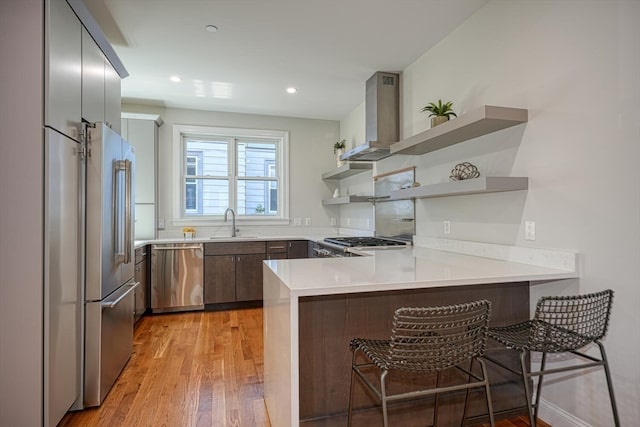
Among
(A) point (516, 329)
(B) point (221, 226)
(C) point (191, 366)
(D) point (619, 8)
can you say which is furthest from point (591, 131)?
(B) point (221, 226)

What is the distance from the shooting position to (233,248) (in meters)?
4.40

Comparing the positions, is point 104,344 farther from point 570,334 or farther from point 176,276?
point 570,334

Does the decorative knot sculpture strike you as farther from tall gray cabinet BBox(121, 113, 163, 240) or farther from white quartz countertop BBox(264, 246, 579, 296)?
tall gray cabinet BBox(121, 113, 163, 240)

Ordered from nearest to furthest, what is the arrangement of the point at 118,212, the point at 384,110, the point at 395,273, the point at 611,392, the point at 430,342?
the point at 430,342
the point at 611,392
the point at 395,273
the point at 118,212
the point at 384,110

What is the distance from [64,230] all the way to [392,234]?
282 cm

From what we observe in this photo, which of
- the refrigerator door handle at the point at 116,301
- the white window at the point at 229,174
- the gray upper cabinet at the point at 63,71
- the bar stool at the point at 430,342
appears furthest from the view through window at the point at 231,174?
the bar stool at the point at 430,342

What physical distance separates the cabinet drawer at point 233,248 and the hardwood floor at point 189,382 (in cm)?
89

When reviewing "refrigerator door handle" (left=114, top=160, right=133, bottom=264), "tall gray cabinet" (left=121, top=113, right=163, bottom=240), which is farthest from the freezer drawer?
"tall gray cabinet" (left=121, top=113, right=163, bottom=240)

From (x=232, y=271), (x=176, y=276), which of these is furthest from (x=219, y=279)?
(x=176, y=276)

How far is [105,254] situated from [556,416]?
2777mm

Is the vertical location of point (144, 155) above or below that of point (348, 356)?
above

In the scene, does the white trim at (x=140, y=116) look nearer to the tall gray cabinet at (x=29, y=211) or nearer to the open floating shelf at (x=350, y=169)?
the open floating shelf at (x=350, y=169)

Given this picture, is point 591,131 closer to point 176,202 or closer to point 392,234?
point 392,234

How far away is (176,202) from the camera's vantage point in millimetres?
4762
